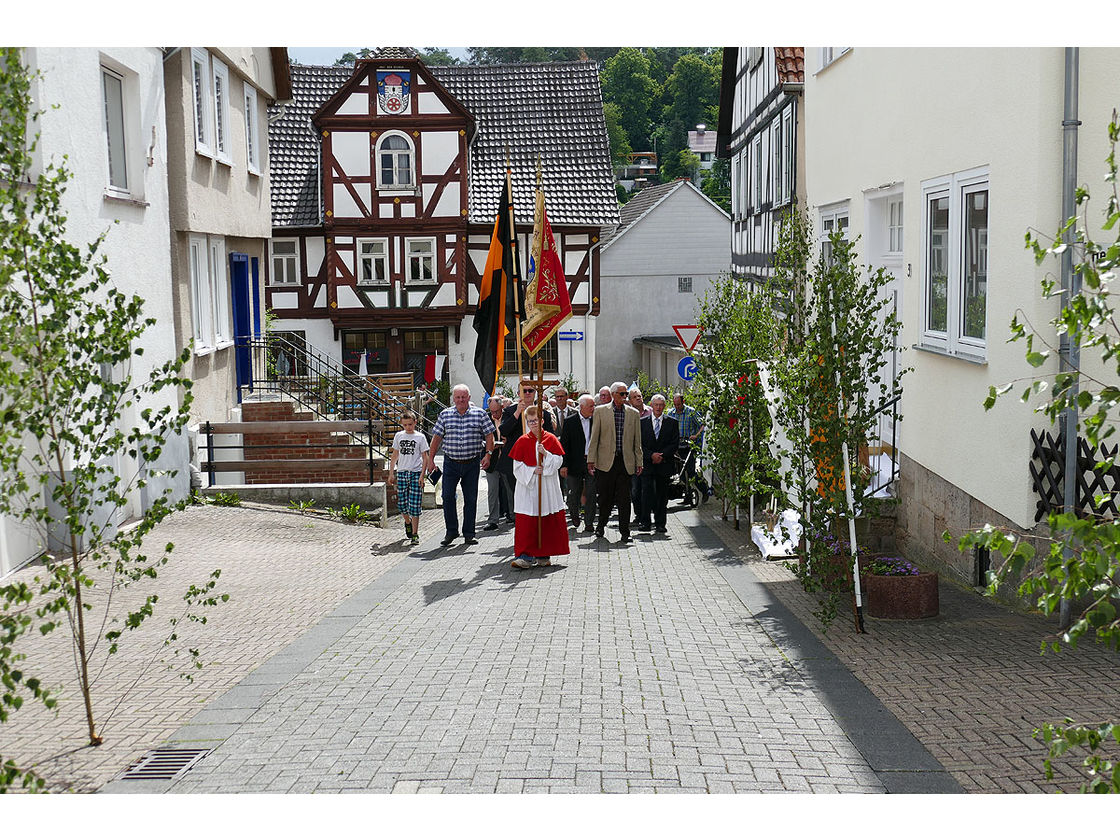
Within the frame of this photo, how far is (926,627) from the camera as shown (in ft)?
31.5

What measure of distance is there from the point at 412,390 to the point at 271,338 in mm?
10331

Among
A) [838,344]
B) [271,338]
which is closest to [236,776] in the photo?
[838,344]

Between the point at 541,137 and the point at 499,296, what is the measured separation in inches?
1037

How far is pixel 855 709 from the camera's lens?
7457 millimetres

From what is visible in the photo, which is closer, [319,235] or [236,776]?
[236,776]

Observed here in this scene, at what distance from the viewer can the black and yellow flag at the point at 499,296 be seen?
14.3 meters

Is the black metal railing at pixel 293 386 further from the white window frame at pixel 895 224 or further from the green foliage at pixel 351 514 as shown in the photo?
Result: the white window frame at pixel 895 224

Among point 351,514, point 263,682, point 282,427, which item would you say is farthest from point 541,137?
point 263,682

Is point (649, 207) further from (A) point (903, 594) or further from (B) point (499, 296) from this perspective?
(A) point (903, 594)

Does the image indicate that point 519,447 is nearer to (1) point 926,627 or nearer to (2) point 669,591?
(2) point 669,591

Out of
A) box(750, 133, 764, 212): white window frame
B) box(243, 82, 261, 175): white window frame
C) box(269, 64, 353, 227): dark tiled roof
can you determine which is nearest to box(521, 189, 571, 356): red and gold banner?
box(243, 82, 261, 175): white window frame

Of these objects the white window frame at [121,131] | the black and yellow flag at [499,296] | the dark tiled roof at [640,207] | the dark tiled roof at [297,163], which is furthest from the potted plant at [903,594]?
the dark tiled roof at [640,207]

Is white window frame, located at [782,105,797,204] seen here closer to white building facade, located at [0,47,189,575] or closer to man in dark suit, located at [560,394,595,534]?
man in dark suit, located at [560,394,595,534]

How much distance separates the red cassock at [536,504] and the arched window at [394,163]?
84.1ft
